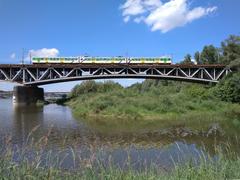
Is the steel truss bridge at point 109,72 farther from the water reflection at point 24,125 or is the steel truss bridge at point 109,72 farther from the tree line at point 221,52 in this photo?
the water reflection at point 24,125

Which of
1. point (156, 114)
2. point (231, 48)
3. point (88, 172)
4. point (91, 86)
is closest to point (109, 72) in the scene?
point (91, 86)

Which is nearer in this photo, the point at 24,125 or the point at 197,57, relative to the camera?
the point at 24,125

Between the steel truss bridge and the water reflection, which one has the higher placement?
the steel truss bridge

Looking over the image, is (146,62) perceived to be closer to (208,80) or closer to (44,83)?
(208,80)

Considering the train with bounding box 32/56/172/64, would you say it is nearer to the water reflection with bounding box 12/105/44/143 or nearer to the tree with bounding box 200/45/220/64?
the tree with bounding box 200/45/220/64

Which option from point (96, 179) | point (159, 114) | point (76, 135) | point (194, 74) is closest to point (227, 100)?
point (159, 114)

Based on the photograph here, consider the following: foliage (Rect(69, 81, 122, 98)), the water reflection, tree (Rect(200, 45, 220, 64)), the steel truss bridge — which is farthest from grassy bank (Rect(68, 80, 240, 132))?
tree (Rect(200, 45, 220, 64))

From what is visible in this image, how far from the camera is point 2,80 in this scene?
79.5 metres

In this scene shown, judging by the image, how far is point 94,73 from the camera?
7775 cm

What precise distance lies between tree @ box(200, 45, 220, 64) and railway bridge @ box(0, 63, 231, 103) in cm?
2048

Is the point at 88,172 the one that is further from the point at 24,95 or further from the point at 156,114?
the point at 24,95

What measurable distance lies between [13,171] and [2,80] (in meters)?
75.0

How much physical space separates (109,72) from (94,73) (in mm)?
2909

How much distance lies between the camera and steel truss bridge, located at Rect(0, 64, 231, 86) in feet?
249
